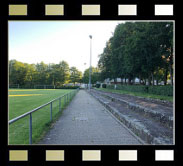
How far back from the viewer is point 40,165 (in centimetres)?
250

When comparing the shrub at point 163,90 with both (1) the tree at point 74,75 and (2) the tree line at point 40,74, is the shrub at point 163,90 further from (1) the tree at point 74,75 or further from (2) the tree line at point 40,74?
(1) the tree at point 74,75

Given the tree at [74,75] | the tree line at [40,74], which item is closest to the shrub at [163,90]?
the tree line at [40,74]

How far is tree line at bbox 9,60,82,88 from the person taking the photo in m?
55.7


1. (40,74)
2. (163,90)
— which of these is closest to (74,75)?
(40,74)

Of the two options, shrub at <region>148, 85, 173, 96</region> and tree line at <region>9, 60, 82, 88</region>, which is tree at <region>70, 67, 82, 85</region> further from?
shrub at <region>148, 85, 173, 96</region>

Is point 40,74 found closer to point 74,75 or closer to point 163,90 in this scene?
point 74,75

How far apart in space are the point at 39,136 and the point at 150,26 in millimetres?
17588

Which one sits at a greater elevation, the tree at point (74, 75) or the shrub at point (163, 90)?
the tree at point (74, 75)

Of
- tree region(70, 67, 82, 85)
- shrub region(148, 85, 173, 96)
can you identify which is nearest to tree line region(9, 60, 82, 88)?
tree region(70, 67, 82, 85)

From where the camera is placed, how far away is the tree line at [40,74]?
5567cm

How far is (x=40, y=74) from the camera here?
6131 cm
